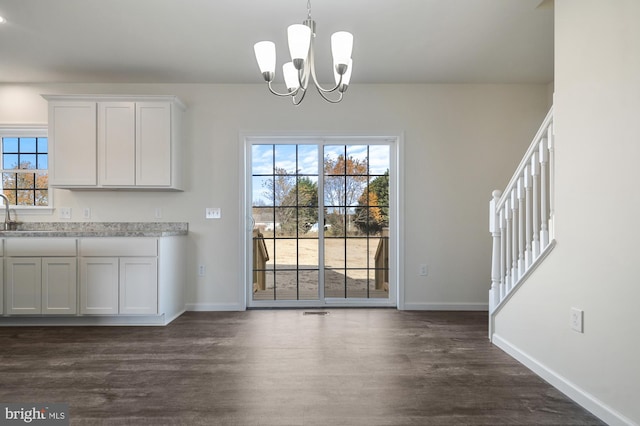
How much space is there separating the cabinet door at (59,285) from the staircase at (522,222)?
3740mm

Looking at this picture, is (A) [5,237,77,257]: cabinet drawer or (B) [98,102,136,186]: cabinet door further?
(B) [98,102,136,186]: cabinet door

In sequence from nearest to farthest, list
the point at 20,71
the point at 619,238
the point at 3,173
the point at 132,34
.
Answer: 1. the point at 619,238
2. the point at 132,34
3. the point at 20,71
4. the point at 3,173

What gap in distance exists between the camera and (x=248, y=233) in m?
4.32

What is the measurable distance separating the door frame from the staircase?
4.11 feet

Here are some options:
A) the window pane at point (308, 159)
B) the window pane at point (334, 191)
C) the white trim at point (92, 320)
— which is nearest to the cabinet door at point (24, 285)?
the white trim at point (92, 320)

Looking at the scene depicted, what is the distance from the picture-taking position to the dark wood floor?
6.45ft

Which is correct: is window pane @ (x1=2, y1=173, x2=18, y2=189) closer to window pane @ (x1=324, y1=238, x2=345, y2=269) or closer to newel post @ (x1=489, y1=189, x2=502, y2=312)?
window pane @ (x1=324, y1=238, x2=345, y2=269)

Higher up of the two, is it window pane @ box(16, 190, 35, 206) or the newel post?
window pane @ box(16, 190, 35, 206)

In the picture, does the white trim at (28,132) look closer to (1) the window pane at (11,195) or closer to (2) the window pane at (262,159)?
(1) the window pane at (11,195)

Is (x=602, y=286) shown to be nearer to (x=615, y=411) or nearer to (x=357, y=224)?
(x=615, y=411)

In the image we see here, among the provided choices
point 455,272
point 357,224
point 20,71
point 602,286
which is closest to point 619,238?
point 602,286

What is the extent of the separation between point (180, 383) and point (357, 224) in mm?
2585

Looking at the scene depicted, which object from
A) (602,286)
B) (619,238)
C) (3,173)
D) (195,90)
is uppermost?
(195,90)

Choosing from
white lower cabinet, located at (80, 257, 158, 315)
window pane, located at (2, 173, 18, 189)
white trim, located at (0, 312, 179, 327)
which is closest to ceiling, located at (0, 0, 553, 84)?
window pane, located at (2, 173, 18, 189)
